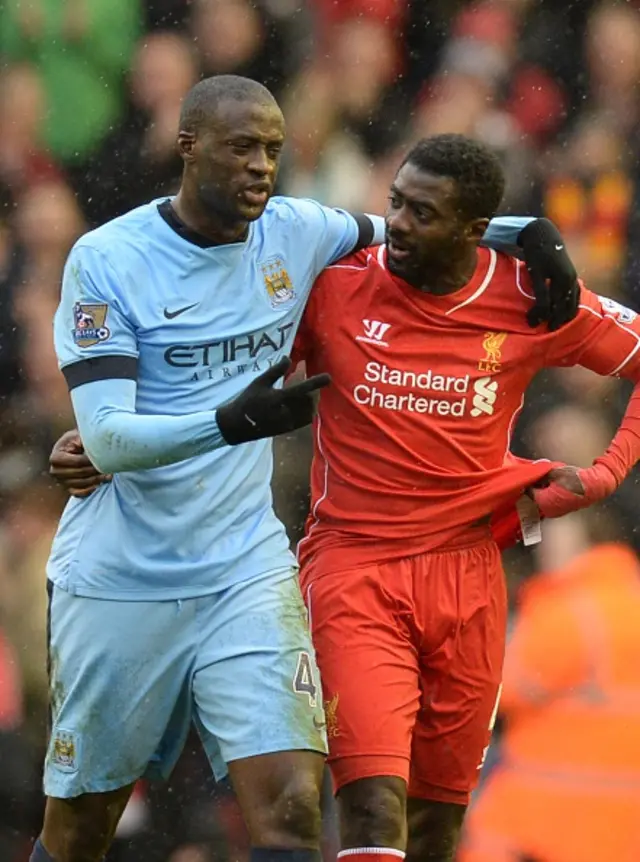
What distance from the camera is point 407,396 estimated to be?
14.2ft

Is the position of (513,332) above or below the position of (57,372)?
above

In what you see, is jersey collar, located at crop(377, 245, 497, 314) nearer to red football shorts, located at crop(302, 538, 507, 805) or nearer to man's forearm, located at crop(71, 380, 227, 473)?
red football shorts, located at crop(302, 538, 507, 805)

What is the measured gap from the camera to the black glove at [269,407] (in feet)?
11.7

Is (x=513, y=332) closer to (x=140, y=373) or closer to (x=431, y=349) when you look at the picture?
(x=431, y=349)

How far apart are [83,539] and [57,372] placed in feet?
4.97

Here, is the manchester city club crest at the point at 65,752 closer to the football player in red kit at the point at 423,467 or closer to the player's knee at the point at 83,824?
the player's knee at the point at 83,824

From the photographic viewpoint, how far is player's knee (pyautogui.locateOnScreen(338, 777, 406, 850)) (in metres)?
4.05

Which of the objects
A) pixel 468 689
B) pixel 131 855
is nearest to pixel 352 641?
pixel 468 689

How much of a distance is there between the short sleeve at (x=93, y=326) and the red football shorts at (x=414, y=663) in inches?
33.6

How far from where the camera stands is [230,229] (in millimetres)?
4020

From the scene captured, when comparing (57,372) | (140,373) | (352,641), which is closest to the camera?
(140,373)

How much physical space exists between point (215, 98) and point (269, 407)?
2.64ft

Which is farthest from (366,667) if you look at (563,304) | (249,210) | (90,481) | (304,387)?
(249,210)

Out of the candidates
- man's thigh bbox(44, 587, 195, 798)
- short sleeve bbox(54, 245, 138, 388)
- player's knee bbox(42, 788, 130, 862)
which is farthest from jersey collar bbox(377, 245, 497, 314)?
Result: player's knee bbox(42, 788, 130, 862)
